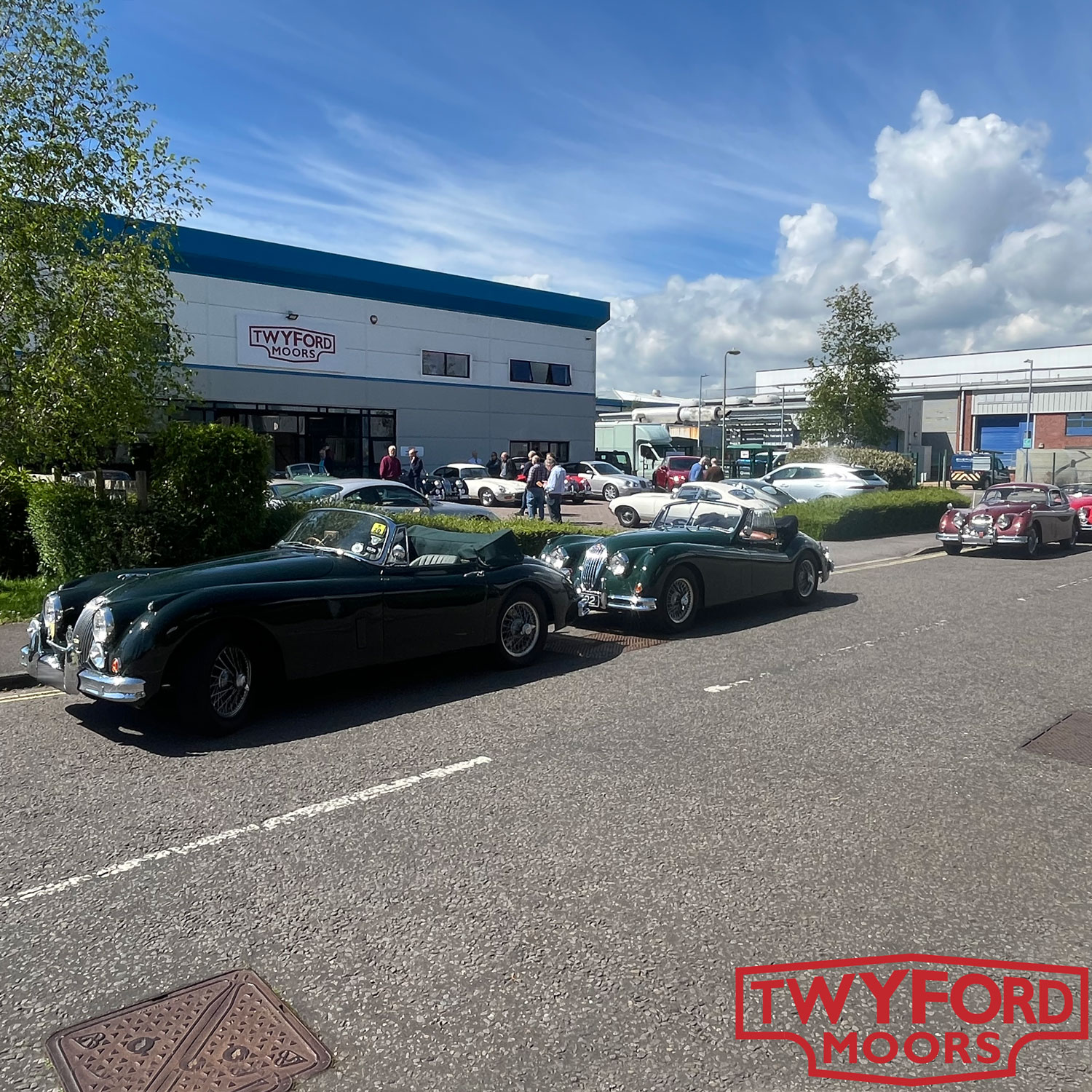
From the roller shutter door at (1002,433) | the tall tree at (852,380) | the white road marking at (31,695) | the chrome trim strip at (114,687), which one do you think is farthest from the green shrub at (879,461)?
the roller shutter door at (1002,433)

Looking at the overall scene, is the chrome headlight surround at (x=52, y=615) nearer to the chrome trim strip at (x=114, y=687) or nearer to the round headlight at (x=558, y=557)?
the chrome trim strip at (x=114, y=687)

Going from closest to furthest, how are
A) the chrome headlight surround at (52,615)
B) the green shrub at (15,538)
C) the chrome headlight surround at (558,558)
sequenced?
the chrome headlight surround at (52,615) < the chrome headlight surround at (558,558) < the green shrub at (15,538)

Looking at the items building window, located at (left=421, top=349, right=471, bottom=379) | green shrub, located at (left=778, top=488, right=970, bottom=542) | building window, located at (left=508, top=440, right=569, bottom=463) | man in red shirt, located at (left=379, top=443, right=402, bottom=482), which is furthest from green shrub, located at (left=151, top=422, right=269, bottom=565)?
building window, located at (left=508, top=440, right=569, bottom=463)

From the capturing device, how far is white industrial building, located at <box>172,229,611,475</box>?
3070 cm

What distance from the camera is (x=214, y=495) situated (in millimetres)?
11133

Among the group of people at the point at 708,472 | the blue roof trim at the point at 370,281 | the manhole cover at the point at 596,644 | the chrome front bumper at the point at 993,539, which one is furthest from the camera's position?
the blue roof trim at the point at 370,281

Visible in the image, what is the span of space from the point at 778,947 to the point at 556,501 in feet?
56.5

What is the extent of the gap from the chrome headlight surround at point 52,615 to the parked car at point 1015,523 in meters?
15.2

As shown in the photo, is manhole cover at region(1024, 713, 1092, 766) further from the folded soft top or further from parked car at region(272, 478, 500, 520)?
parked car at region(272, 478, 500, 520)

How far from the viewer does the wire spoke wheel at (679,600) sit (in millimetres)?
9227

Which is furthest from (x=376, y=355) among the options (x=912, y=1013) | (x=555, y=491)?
(x=912, y=1013)

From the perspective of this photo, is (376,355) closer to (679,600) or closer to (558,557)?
(558,557)

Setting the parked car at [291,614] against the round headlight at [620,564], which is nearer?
the parked car at [291,614]

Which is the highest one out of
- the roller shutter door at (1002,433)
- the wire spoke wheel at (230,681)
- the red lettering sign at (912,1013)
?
the roller shutter door at (1002,433)
